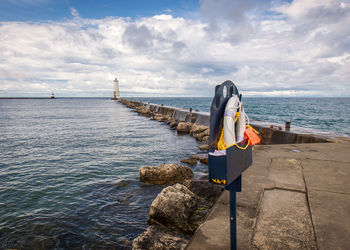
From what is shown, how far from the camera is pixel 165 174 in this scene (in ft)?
25.2

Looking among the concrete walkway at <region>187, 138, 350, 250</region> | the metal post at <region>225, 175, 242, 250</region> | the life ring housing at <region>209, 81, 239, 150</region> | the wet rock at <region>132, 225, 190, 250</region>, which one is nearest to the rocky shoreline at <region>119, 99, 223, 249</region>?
the wet rock at <region>132, 225, 190, 250</region>

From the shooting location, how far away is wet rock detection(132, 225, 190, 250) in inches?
149

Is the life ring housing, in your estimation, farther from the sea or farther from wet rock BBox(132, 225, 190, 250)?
the sea

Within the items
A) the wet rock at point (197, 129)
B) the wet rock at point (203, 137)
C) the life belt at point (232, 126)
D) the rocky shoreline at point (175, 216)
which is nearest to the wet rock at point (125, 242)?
the rocky shoreline at point (175, 216)

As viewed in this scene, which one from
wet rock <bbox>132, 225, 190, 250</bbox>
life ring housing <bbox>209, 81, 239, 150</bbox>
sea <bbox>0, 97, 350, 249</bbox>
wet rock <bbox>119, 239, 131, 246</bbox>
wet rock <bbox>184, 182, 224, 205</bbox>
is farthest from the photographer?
wet rock <bbox>184, 182, 224, 205</bbox>

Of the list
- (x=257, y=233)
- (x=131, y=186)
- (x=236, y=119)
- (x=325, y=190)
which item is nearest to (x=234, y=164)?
(x=236, y=119)

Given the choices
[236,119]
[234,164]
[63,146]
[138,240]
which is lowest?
[63,146]

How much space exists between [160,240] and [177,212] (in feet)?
1.92

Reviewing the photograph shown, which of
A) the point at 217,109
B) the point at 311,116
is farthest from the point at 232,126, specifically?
the point at 311,116

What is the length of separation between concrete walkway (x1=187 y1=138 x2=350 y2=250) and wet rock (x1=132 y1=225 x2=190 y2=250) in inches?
34.4

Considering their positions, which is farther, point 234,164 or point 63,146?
point 63,146

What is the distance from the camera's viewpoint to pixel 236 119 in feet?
8.10

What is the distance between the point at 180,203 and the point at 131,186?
375 cm

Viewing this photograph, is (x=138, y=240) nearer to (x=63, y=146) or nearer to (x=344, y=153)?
(x=344, y=153)
